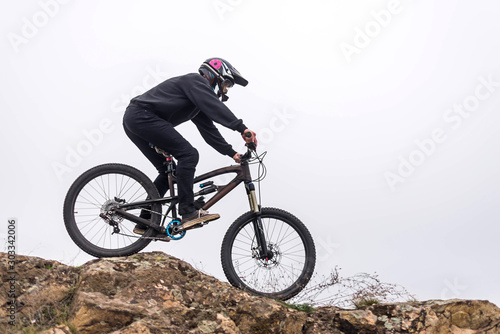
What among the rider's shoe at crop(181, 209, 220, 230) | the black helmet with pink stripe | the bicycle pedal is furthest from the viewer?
the black helmet with pink stripe

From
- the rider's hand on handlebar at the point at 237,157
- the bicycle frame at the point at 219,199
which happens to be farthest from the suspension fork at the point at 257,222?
the rider's hand on handlebar at the point at 237,157

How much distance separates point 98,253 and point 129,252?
1.32 ft

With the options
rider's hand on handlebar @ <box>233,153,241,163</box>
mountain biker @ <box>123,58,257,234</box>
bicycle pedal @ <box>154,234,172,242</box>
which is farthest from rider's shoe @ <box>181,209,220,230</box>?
rider's hand on handlebar @ <box>233,153,241,163</box>

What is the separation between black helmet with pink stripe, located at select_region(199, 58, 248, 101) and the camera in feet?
23.1

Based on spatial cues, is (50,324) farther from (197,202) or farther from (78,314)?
(197,202)

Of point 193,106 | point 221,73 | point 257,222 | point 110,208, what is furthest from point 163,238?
point 221,73

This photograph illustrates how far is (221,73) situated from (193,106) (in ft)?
1.99

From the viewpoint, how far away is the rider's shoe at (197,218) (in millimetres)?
6414

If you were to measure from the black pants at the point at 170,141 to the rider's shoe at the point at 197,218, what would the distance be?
78mm

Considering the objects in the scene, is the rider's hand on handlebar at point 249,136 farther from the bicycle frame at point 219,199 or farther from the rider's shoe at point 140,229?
the rider's shoe at point 140,229

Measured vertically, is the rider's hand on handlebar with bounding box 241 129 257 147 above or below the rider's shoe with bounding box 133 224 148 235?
above

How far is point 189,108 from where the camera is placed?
703cm

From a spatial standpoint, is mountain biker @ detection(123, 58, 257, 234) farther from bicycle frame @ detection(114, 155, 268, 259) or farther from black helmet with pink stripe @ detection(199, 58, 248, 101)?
bicycle frame @ detection(114, 155, 268, 259)

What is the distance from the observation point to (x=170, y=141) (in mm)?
6590
